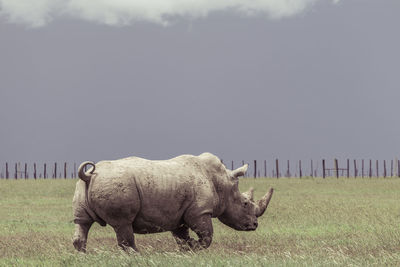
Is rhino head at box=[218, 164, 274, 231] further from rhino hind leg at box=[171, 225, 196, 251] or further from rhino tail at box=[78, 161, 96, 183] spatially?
rhino tail at box=[78, 161, 96, 183]

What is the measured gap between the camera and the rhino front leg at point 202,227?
10.2 meters

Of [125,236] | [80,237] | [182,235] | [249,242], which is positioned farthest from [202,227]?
[249,242]

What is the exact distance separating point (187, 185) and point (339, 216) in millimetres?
10469

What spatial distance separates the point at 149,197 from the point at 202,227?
3.97 feet

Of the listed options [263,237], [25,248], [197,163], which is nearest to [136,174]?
[197,163]

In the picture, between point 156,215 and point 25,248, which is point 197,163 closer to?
point 156,215

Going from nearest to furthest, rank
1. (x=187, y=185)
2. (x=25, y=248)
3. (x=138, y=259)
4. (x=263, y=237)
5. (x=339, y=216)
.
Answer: (x=138, y=259), (x=187, y=185), (x=25, y=248), (x=263, y=237), (x=339, y=216)

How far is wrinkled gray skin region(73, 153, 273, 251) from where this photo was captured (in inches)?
374

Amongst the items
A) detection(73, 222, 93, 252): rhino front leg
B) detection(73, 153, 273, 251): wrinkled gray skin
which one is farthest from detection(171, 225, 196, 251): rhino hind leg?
detection(73, 222, 93, 252): rhino front leg

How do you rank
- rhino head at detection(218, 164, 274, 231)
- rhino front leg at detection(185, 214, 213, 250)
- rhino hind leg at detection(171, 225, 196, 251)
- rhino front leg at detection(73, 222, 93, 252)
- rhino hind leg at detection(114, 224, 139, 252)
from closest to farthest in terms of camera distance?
rhino hind leg at detection(114, 224, 139, 252) → rhino front leg at detection(73, 222, 93, 252) → rhino front leg at detection(185, 214, 213, 250) → rhino hind leg at detection(171, 225, 196, 251) → rhino head at detection(218, 164, 274, 231)

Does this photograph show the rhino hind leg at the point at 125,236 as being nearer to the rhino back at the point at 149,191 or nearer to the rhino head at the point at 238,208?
the rhino back at the point at 149,191

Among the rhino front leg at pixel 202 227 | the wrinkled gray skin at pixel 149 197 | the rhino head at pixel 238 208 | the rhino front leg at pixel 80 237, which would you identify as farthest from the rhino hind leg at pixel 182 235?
the rhino front leg at pixel 80 237

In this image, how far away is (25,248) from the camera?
11.8 metres

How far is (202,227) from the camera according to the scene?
1024 cm
